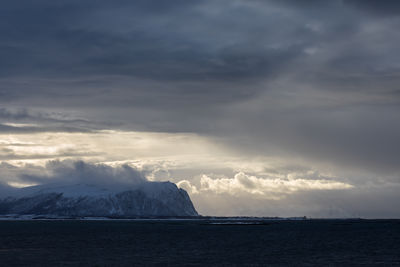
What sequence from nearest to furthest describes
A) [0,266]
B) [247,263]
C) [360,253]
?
[0,266] < [247,263] < [360,253]

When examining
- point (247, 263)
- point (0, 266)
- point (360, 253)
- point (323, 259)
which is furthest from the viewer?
point (360, 253)

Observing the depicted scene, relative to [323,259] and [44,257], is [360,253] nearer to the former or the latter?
→ [323,259]

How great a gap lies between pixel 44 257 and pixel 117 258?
46.5ft

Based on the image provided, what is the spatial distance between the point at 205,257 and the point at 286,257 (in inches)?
625

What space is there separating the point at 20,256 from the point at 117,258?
64.5ft

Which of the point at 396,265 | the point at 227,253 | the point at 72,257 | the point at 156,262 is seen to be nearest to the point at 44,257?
the point at 72,257

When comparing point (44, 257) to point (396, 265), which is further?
point (44, 257)

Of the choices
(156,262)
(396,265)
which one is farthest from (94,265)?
(396,265)

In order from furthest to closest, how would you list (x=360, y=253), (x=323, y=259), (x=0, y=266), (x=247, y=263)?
(x=360, y=253) → (x=323, y=259) → (x=247, y=263) → (x=0, y=266)

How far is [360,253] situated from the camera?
367 feet

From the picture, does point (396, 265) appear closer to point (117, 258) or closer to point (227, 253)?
point (227, 253)

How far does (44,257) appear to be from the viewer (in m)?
102

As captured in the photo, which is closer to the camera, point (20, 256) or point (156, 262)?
point (156, 262)

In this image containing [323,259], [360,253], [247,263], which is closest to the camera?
[247,263]
